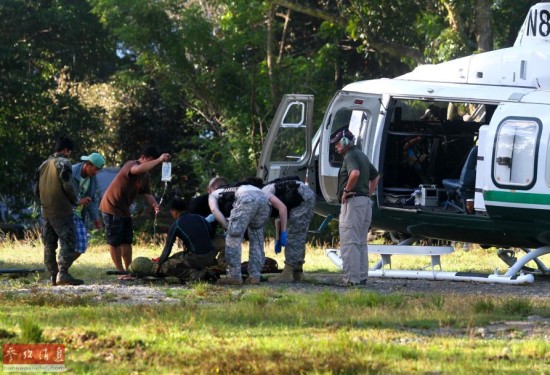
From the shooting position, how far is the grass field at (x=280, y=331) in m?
9.09

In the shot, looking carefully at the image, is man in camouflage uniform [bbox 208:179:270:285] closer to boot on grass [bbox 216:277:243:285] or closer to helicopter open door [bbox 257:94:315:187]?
boot on grass [bbox 216:277:243:285]

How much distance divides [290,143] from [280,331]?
25.9 feet

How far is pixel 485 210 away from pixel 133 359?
7.78 m

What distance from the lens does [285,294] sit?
14.1m

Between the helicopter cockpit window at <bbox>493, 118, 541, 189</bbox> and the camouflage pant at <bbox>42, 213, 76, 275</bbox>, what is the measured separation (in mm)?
5312

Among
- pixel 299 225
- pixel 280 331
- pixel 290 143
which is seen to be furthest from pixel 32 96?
pixel 280 331

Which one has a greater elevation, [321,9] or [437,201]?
[321,9]

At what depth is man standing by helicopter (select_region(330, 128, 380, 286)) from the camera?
15039 millimetres

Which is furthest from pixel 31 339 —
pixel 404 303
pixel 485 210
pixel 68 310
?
pixel 485 210

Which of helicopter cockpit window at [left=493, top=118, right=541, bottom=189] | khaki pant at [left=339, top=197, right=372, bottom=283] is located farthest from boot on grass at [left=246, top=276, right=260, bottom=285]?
helicopter cockpit window at [left=493, top=118, right=541, bottom=189]

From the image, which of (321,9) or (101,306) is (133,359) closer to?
(101,306)

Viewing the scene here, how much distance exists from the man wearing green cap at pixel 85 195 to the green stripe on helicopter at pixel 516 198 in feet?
16.1

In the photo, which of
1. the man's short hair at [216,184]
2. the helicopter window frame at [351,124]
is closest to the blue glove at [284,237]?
the man's short hair at [216,184]

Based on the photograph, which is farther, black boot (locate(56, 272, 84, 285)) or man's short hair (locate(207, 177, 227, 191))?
man's short hair (locate(207, 177, 227, 191))
